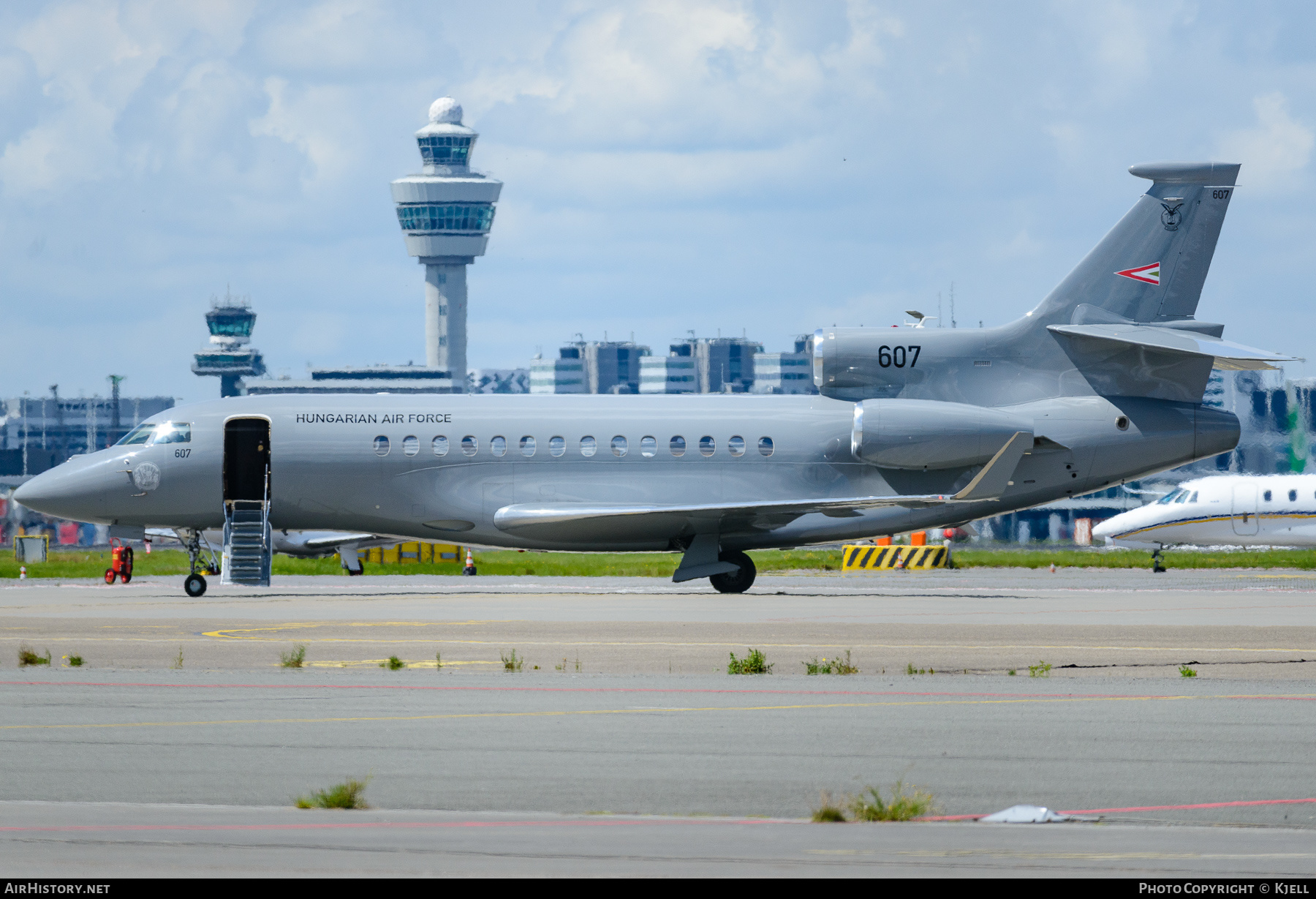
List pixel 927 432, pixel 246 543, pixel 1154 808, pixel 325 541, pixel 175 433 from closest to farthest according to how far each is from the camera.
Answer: pixel 1154 808
pixel 927 432
pixel 246 543
pixel 175 433
pixel 325 541

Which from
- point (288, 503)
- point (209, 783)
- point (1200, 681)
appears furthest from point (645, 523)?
point (209, 783)

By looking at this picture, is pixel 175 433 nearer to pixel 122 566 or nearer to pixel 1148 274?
pixel 122 566

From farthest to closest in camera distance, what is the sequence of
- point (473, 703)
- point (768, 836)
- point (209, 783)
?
A: 1. point (473, 703)
2. point (209, 783)
3. point (768, 836)

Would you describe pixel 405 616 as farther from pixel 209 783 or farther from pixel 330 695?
pixel 209 783

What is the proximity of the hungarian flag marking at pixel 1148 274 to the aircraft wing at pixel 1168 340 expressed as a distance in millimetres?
957

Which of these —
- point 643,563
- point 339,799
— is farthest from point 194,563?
point 339,799

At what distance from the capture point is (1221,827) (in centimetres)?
909

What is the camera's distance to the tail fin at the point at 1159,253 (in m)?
33.8

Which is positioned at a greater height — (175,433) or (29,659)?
(175,433)

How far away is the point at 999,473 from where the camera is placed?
33375mm

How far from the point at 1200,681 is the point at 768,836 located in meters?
10.0

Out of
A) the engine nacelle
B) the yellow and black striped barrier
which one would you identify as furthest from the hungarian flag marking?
the yellow and black striped barrier

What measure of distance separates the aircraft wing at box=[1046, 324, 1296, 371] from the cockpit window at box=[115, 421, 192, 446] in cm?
1903

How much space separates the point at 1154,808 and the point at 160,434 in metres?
29.6
